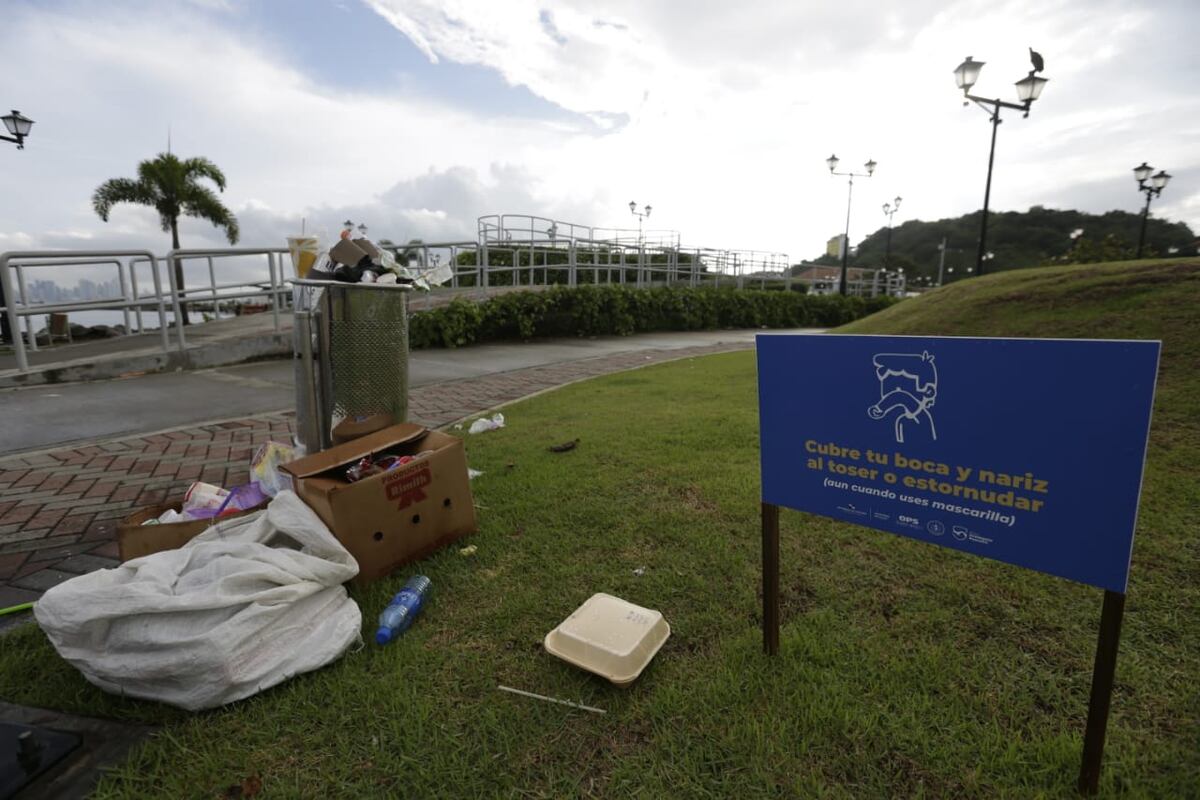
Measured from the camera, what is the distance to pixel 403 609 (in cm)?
213

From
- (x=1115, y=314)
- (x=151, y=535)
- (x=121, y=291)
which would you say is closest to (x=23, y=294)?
(x=121, y=291)

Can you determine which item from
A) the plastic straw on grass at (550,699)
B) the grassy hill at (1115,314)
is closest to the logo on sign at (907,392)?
the plastic straw on grass at (550,699)

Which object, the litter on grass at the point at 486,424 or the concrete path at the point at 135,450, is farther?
the litter on grass at the point at 486,424

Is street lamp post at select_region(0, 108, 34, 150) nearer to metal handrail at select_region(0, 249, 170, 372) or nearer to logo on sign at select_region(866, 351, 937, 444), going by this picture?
metal handrail at select_region(0, 249, 170, 372)

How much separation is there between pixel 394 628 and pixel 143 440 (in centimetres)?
339

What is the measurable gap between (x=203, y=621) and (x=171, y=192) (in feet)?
79.5

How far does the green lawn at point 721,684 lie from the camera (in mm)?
1512

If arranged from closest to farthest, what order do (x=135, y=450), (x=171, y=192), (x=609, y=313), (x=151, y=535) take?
(x=151, y=535), (x=135, y=450), (x=609, y=313), (x=171, y=192)

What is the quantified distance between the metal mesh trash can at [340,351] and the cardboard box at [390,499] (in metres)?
0.29

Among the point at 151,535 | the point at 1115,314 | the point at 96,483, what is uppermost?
the point at 1115,314

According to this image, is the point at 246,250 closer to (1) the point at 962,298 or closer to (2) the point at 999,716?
(2) the point at 999,716

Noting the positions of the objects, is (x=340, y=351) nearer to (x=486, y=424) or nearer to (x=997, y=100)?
(x=486, y=424)

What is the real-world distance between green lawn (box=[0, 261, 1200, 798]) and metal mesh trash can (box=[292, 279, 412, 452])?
962mm

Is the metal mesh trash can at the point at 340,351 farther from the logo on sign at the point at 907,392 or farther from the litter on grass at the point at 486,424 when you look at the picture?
the logo on sign at the point at 907,392
